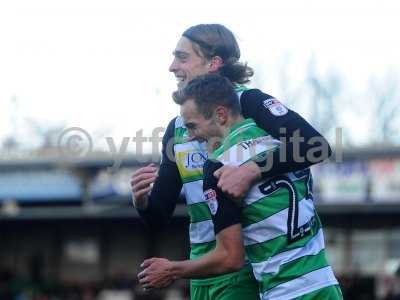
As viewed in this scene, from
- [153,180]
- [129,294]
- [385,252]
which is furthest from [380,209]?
[153,180]

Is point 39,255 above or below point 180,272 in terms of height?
below

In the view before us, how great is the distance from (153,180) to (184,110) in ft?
2.48

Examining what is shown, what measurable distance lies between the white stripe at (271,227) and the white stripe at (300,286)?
22 centimetres

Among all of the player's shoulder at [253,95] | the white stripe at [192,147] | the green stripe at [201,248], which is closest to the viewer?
the player's shoulder at [253,95]

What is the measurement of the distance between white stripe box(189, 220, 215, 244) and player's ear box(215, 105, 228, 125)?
0.86m

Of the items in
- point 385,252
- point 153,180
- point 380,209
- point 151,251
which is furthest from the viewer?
point 151,251

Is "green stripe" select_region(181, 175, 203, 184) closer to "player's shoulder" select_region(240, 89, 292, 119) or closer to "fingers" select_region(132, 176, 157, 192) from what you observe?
"fingers" select_region(132, 176, 157, 192)

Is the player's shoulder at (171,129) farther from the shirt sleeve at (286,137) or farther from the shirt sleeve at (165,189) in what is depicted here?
the shirt sleeve at (286,137)

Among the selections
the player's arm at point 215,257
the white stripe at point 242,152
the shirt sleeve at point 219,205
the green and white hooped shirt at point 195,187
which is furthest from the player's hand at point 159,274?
the green and white hooped shirt at point 195,187

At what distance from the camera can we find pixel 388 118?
37250 mm

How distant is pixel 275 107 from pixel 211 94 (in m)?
0.34

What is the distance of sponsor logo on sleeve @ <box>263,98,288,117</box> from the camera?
454 cm

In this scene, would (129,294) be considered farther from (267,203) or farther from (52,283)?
(267,203)

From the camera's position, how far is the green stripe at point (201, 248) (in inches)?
204
